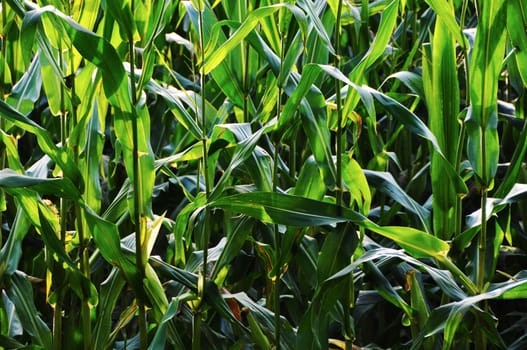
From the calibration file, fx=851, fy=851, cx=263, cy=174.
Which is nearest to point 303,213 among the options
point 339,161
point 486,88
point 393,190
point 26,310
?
point 339,161

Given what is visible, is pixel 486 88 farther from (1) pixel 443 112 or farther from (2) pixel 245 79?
(2) pixel 245 79

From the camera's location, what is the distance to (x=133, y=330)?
2064 mm

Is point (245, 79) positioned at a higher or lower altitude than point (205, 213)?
higher

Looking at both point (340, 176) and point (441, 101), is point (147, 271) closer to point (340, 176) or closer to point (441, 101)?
point (340, 176)

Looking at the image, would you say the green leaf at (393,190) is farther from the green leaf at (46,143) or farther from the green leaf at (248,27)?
the green leaf at (46,143)

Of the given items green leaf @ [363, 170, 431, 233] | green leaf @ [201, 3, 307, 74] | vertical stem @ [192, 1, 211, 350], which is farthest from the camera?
green leaf @ [363, 170, 431, 233]

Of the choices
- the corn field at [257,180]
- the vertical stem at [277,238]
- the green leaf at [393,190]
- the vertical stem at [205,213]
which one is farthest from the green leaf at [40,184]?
the green leaf at [393,190]

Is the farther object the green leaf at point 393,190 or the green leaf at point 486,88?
the green leaf at point 393,190

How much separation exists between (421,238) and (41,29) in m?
0.66

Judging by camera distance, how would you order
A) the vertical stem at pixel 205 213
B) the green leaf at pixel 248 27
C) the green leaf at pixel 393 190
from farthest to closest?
the green leaf at pixel 393 190, the vertical stem at pixel 205 213, the green leaf at pixel 248 27

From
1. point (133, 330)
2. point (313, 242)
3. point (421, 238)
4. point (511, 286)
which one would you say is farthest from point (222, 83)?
point (133, 330)

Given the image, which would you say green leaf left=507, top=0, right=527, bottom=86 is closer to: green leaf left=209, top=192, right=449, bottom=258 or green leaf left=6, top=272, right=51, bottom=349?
green leaf left=209, top=192, right=449, bottom=258

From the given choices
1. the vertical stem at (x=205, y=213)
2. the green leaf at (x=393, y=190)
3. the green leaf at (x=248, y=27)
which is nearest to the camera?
the green leaf at (x=248, y=27)

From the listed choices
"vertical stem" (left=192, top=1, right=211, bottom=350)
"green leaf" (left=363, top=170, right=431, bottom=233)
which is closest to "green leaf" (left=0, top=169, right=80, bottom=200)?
"vertical stem" (left=192, top=1, right=211, bottom=350)
